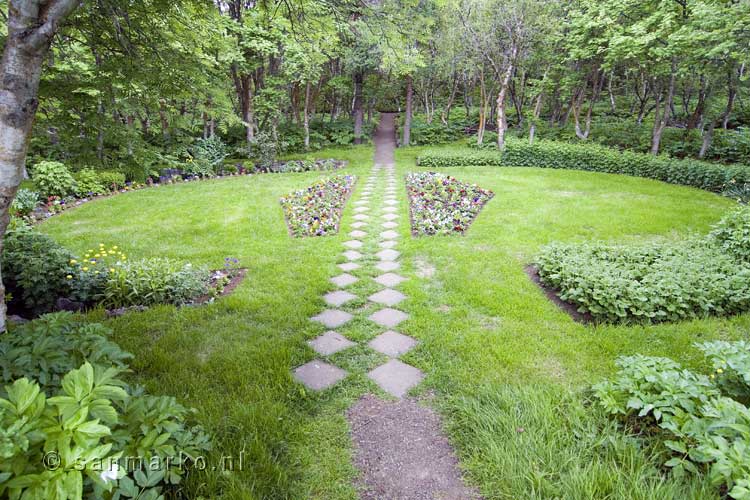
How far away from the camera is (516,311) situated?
3750mm

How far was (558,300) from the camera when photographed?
4023 millimetres

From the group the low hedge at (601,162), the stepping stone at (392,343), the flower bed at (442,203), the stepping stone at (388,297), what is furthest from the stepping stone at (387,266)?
the low hedge at (601,162)

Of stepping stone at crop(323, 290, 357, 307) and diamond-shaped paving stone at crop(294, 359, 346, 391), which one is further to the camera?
stepping stone at crop(323, 290, 357, 307)

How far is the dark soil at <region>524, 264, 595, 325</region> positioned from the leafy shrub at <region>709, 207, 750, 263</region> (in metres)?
2.46

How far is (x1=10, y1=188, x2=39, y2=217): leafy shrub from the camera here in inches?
270

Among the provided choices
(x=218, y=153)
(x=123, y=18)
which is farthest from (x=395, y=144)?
(x=123, y=18)

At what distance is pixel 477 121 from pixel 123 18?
20173 millimetres

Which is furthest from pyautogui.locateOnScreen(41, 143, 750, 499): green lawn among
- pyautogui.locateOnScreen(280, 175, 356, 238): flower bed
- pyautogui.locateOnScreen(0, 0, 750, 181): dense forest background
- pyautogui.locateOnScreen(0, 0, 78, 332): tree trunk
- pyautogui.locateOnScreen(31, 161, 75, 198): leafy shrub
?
pyautogui.locateOnScreen(31, 161, 75, 198): leafy shrub

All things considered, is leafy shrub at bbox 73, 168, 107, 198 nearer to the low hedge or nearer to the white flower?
the low hedge

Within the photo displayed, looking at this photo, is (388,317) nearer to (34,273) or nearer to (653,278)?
(653,278)

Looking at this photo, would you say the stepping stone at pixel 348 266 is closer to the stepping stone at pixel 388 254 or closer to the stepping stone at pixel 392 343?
the stepping stone at pixel 388 254

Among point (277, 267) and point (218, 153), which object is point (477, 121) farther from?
point (277, 267)

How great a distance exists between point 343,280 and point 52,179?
7.65 m

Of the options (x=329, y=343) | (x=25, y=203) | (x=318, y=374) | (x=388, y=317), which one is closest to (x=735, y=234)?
(x=388, y=317)
